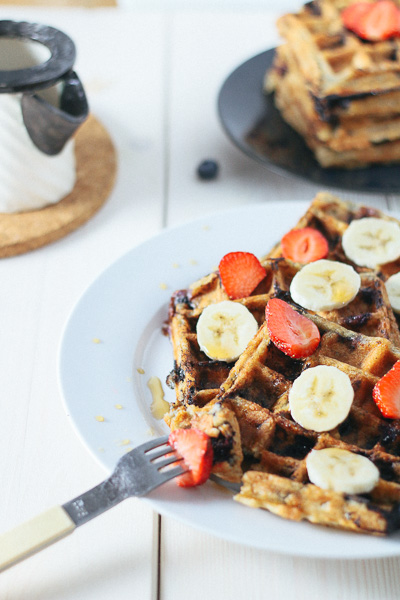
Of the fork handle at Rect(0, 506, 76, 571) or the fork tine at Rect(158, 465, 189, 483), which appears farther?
the fork tine at Rect(158, 465, 189, 483)

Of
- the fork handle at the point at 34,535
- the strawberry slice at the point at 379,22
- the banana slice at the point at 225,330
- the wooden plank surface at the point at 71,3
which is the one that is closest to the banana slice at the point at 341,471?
the banana slice at the point at 225,330

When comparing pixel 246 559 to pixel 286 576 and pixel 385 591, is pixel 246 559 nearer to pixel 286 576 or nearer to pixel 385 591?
pixel 286 576

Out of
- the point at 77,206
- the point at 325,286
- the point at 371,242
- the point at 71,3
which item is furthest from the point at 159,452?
the point at 71,3

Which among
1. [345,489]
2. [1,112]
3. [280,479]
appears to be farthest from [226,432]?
[1,112]

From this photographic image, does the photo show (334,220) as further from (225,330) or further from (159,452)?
(159,452)

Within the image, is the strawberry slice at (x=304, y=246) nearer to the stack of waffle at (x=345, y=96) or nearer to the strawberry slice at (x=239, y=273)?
the strawberry slice at (x=239, y=273)

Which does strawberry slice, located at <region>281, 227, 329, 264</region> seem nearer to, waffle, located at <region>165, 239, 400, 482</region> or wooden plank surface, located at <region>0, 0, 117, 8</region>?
waffle, located at <region>165, 239, 400, 482</region>

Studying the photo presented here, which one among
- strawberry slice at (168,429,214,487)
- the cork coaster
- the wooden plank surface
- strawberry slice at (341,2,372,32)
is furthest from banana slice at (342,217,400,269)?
the wooden plank surface
